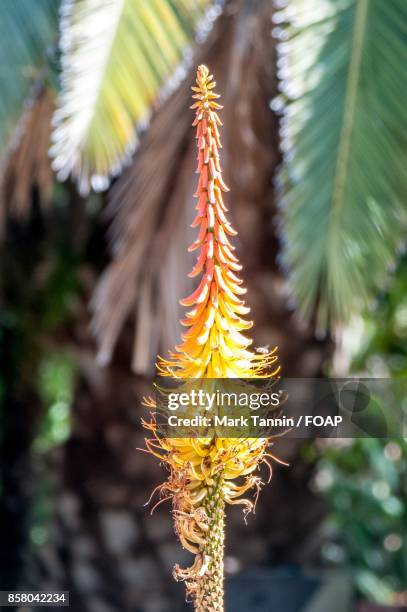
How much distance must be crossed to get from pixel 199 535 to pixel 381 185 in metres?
0.75

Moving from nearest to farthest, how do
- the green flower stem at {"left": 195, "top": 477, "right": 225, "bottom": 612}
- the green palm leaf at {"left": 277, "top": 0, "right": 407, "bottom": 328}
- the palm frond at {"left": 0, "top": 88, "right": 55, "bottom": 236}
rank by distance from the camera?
1. the green flower stem at {"left": 195, "top": 477, "right": 225, "bottom": 612}
2. the green palm leaf at {"left": 277, "top": 0, "right": 407, "bottom": 328}
3. the palm frond at {"left": 0, "top": 88, "right": 55, "bottom": 236}

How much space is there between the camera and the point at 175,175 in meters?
1.69

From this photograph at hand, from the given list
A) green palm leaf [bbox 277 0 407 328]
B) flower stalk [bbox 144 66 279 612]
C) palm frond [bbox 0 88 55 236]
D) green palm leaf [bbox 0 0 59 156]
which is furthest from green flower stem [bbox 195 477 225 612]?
palm frond [bbox 0 88 55 236]

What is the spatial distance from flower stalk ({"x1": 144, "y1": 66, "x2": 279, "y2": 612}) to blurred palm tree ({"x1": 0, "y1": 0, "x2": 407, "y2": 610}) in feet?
1.98

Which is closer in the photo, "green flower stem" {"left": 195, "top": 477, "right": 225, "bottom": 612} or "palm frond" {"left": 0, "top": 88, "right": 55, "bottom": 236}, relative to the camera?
"green flower stem" {"left": 195, "top": 477, "right": 225, "bottom": 612}

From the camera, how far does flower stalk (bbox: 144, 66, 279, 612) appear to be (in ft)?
1.89

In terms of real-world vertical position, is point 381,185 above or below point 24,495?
above

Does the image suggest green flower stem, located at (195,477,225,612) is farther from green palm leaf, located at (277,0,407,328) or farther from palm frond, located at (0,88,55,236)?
palm frond, located at (0,88,55,236)

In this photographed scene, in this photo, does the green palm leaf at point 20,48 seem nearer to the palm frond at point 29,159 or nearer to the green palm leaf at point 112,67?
the green palm leaf at point 112,67

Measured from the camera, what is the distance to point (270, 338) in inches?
86.6

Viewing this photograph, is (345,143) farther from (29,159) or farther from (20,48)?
(29,159)

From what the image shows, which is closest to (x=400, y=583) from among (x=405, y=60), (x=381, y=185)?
(x=381, y=185)

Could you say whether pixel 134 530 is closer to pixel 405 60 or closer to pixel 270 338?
pixel 270 338

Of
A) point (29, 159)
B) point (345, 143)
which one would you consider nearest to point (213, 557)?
point (345, 143)
